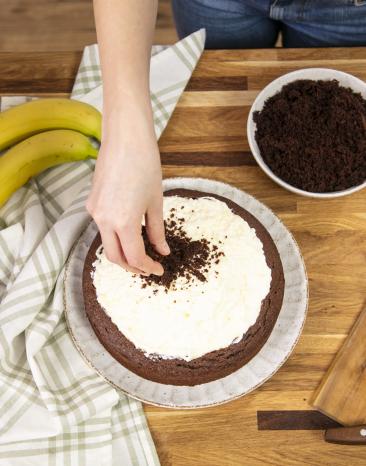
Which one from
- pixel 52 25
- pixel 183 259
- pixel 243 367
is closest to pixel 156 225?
pixel 183 259

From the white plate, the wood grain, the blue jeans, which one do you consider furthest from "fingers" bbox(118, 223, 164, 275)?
the wood grain

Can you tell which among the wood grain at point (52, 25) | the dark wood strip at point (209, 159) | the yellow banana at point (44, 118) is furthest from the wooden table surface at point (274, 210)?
the wood grain at point (52, 25)

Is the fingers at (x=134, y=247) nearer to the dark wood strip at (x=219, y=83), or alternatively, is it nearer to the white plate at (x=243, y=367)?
the white plate at (x=243, y=367)

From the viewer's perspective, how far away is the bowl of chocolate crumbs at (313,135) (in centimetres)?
125

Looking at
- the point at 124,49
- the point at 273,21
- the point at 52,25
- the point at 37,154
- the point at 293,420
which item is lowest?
the point at 293,420

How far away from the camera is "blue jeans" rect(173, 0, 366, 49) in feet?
4.55

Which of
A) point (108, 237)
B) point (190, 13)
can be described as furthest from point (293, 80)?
point (108, 237)

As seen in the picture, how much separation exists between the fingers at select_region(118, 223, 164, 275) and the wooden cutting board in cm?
46

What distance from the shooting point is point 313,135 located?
4.13 ft

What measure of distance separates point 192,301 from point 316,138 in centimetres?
46

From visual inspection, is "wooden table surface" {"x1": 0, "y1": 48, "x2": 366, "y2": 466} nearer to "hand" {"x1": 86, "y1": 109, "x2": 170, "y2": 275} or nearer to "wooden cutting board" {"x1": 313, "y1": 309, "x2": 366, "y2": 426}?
"wooden cutting board" {"x1": 313, "y1": 309, "x2": 366, "y2": 426}

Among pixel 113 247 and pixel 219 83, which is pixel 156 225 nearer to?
pixel 113 247

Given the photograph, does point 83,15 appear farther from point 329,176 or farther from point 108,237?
point 108,237

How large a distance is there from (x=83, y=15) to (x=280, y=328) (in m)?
2.01
